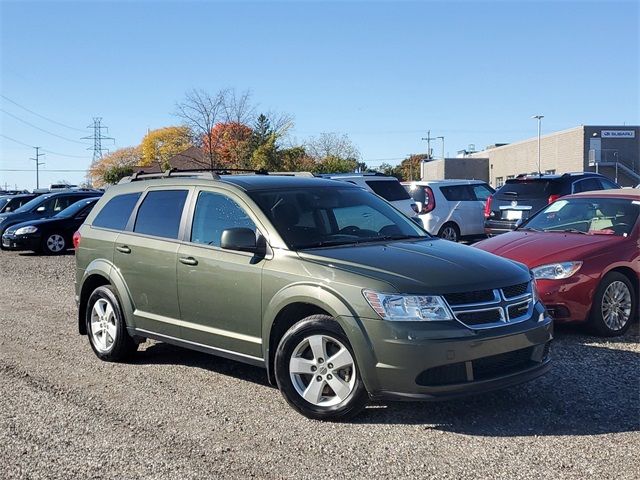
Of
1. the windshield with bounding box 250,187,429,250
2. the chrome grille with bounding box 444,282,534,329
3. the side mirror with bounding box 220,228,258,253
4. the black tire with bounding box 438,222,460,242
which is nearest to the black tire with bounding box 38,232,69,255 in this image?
the black tire with bounding box 438,222,460,242

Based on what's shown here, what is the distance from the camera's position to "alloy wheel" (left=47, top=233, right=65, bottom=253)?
60.0ft

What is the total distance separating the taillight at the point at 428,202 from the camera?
16078 millimetres

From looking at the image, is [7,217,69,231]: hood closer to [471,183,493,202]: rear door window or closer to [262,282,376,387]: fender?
[471,183,493,202]: rear door window

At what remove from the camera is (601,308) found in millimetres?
6914

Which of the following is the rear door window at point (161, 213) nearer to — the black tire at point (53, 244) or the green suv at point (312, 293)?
the green suv at point (312, 293)

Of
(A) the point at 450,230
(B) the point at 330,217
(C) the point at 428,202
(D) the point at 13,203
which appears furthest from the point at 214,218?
(D) the point at 13,203

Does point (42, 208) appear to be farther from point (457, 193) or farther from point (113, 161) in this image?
point (113, 161)

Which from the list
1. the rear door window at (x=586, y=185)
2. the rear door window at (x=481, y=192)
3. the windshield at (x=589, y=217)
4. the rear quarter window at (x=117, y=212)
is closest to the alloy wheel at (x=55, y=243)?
the rear door window at (x=481, y=192)

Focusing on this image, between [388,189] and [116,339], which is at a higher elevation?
[388,189]

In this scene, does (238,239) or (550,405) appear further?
(238,239)

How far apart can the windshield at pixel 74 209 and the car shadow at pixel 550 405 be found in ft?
45.7

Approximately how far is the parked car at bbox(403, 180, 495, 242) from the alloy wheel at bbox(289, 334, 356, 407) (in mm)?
11378

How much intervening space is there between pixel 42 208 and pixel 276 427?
17.4 metres

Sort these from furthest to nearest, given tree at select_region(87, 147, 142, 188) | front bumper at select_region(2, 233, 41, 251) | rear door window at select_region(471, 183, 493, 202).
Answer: tree at select_region(87, 147, 142, 188)
front bumper at select_region(2, 233, 41, 251)
rear door window at select_region(471, 183, 493, 202)
